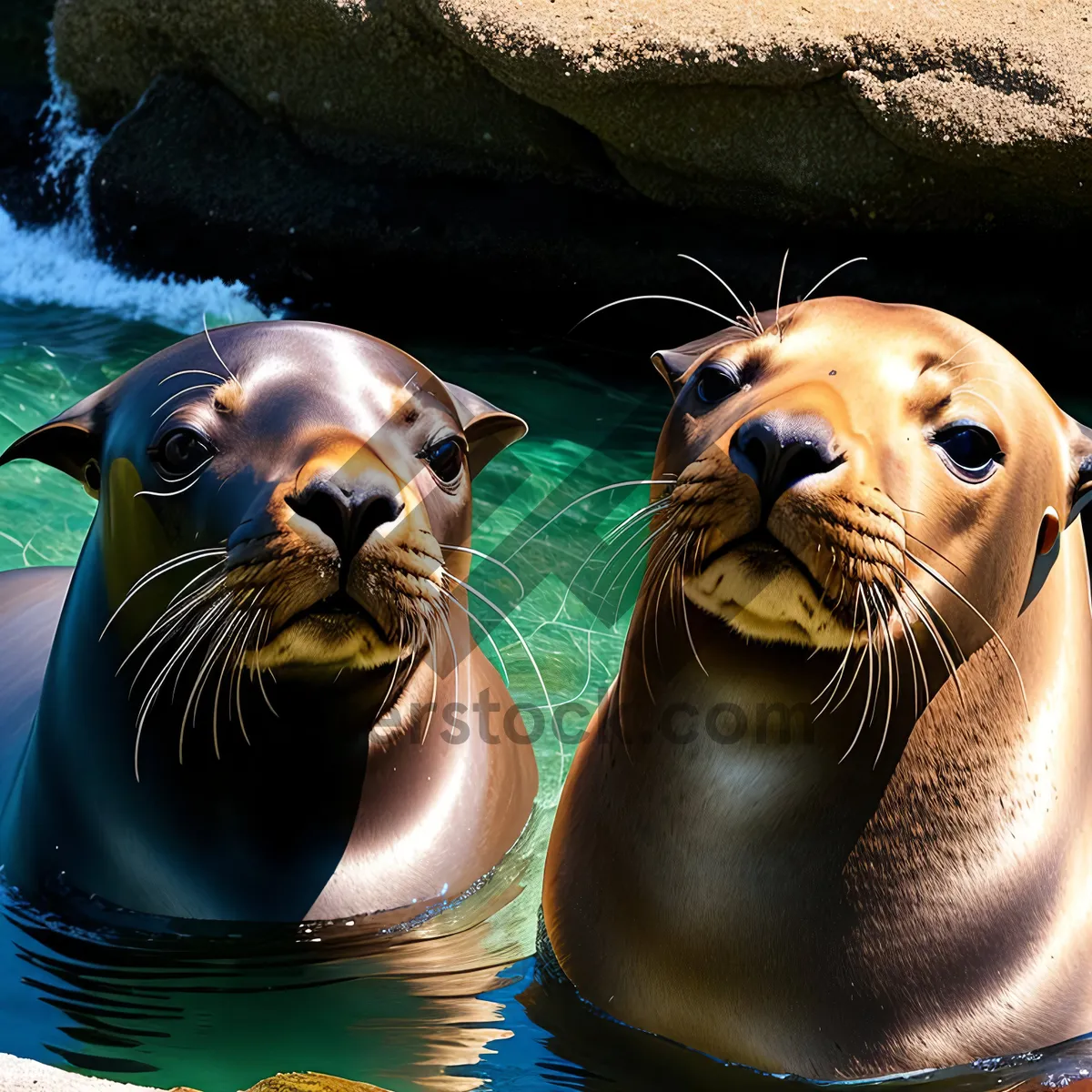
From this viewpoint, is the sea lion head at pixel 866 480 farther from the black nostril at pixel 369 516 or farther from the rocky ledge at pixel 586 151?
the rocky ledge at pixel 586 151

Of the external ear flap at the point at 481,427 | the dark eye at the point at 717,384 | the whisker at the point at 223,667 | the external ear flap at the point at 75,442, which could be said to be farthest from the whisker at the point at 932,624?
the external ear flap at the point at 75,442

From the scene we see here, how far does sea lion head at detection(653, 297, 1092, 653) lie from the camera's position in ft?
8.38

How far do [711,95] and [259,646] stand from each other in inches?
191

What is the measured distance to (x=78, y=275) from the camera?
9.13m

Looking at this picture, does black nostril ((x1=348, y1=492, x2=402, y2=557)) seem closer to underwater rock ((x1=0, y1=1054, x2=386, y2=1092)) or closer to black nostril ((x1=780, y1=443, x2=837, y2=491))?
black nostril ((x1=780, y1=443, x2=837, y2=491))

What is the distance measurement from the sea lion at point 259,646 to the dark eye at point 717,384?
68cm

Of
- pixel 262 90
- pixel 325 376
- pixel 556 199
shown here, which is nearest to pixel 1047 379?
pixel 556 199

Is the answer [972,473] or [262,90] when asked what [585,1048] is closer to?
[972,473]

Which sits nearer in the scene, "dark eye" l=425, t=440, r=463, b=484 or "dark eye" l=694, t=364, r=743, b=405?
"dark eye" l=694, t=364, r=743, b=405

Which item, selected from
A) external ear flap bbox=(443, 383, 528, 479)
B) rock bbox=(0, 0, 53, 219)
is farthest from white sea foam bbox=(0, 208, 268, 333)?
external ear flap bbox=(443, 383, 528, 479)

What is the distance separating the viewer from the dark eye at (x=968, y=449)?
2691 millimetres

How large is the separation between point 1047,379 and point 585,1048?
5.55 metres

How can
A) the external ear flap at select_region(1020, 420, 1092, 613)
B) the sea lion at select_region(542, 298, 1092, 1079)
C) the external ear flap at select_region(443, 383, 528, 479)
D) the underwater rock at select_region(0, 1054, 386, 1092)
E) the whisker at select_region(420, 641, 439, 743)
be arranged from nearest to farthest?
the underwater rock at select_region(0, 1054, 386, 1092) < the sea lion at select_region(542, 298, 1092, 1079) < the external ear flap at select_region(1020, 420, 1092, 613) < the whisker at select_region(420, 641, 439, 743) < the external ear flap at select_region(443, 383, 528, 479)

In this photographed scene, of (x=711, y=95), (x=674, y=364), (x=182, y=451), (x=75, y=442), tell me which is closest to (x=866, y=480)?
(x=674, y=364)
